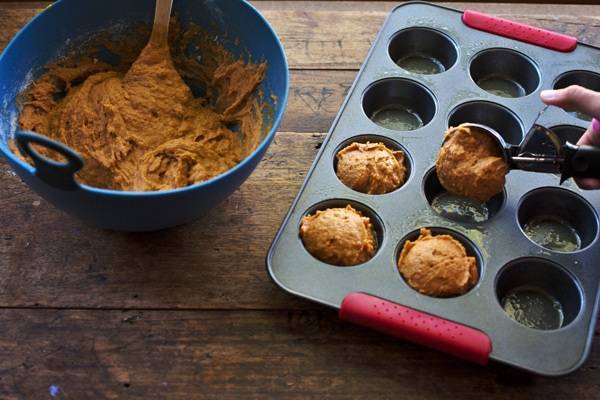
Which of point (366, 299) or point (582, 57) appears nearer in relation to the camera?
point (366, 299)

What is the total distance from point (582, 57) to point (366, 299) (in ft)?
3.41

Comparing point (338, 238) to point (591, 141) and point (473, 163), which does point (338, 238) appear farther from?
point (591, 141)

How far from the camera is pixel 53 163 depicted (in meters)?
1.19

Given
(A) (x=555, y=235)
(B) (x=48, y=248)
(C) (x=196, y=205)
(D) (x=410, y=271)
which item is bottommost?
(A) (x=555, y=235)

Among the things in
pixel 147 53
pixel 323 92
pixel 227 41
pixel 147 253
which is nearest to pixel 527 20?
pixel 323 92

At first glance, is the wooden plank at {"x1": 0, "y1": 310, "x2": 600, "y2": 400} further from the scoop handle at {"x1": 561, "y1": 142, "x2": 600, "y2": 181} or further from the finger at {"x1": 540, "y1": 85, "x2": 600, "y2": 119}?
the finger at {"x1": 540, "y1": 85, "x2": 600, "y2": 119}

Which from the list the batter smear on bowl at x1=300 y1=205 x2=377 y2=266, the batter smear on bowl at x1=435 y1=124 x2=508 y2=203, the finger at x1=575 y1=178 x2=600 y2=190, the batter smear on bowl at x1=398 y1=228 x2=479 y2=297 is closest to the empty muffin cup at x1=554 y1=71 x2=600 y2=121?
the finger at x1=575 y1=178 x2=600 y2=190

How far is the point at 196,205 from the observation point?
1.35 meters

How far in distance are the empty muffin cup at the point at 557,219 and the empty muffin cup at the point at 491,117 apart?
7.7 inches

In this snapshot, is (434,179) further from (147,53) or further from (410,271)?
(147,53)

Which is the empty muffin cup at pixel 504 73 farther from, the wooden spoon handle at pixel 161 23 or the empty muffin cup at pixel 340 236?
the wooden spoon handle at pixel 161 23

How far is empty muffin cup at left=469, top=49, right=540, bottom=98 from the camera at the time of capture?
187 centimetres

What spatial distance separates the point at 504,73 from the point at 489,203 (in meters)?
0.50

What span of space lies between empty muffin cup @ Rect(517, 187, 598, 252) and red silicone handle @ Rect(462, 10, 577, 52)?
1.72ft
